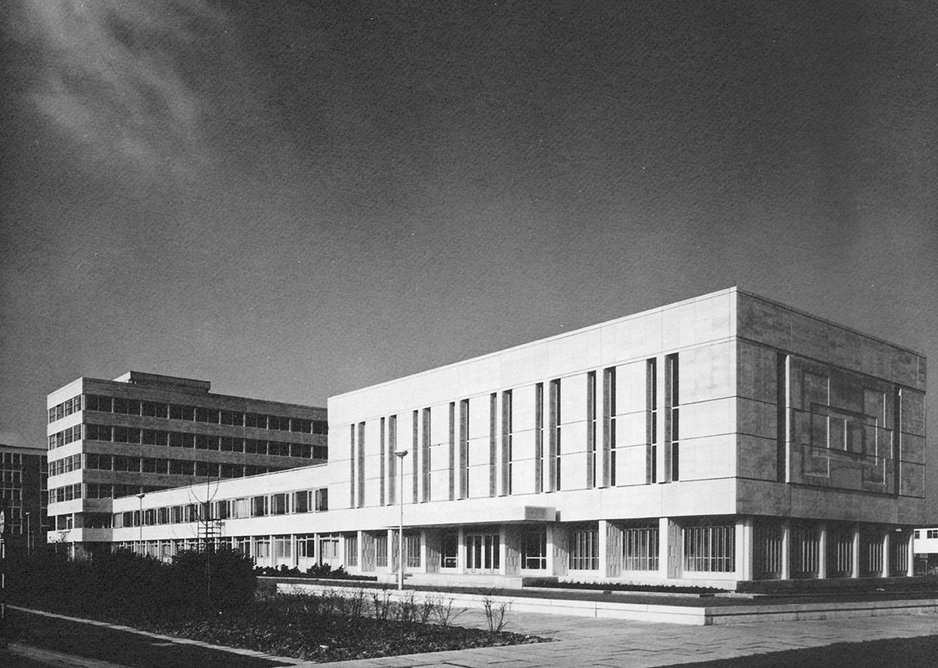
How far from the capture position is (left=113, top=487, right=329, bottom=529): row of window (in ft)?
228

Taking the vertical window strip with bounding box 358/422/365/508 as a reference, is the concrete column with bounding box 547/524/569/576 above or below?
below

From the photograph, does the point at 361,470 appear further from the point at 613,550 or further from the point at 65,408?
the point at 65,408

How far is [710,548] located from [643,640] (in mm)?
18759

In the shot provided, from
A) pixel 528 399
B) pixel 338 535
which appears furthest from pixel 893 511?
pixel 338 535

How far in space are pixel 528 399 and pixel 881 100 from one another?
33361 millimetres

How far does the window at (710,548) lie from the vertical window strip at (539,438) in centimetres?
854

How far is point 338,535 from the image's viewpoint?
217 feet

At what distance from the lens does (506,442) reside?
49.9m

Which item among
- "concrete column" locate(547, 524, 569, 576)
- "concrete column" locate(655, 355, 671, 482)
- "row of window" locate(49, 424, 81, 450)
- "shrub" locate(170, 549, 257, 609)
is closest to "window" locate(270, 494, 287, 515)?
"row of window" locate(49, 424, 81, 450)

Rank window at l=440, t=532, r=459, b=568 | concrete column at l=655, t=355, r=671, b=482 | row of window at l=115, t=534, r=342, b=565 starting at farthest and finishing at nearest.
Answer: row of window at l=115, t=534, r=342, b=565, window at l=440, t=532, r=459, b=568, concrete column at l=655, t=355, r=671, b=482

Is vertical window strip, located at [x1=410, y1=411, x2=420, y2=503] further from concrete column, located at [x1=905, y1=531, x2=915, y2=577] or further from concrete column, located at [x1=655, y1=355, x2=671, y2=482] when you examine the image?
concrete column, located at [x1=905, y1=531, x2=915, y2=577]

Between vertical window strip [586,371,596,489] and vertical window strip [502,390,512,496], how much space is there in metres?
5.78

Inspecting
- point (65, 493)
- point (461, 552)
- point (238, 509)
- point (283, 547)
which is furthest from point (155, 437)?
point (461, 552)

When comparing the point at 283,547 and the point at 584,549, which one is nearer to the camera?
the point at 584,549
